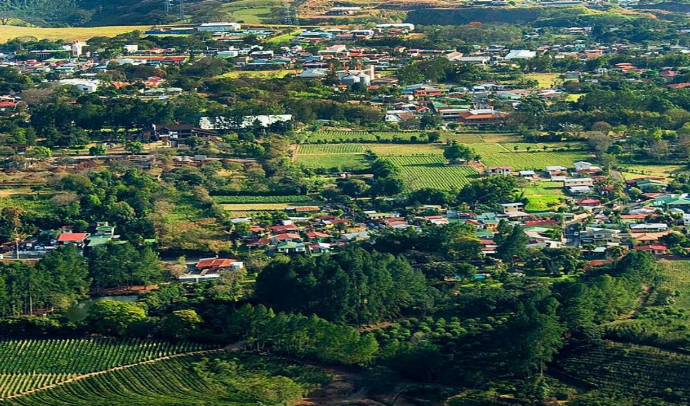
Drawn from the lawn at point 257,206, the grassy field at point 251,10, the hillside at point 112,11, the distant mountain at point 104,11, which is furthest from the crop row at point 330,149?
the distant mountain at point 104,11

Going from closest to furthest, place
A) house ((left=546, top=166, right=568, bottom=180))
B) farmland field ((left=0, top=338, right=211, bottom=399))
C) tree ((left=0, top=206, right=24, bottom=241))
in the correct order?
farmland field ((left=0, top=338, right=211, bottom=399)) < tree ((left=0, top=206, right=24, bottom=241)) < house ((left=546, top=166, right=568, bottom=180))

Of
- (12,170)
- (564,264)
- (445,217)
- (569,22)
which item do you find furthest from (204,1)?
(564,264)

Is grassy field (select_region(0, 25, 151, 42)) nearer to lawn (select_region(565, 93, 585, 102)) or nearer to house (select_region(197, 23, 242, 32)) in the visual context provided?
house (select_region(197, 23, 242, 32))

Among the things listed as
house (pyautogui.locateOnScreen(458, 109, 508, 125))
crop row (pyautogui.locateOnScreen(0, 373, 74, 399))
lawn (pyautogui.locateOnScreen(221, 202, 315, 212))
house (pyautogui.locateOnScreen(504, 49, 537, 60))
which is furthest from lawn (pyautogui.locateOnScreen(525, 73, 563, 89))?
crop row (pyautogui.locateOnScreen(0, 373, 74, 399))

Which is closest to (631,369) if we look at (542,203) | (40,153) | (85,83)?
(542,203)

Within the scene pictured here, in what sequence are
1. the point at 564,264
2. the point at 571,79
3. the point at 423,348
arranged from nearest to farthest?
the point at 423,348 < the point at 564,264 < the point at 571,79

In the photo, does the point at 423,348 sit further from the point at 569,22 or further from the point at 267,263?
the point at 569,22
